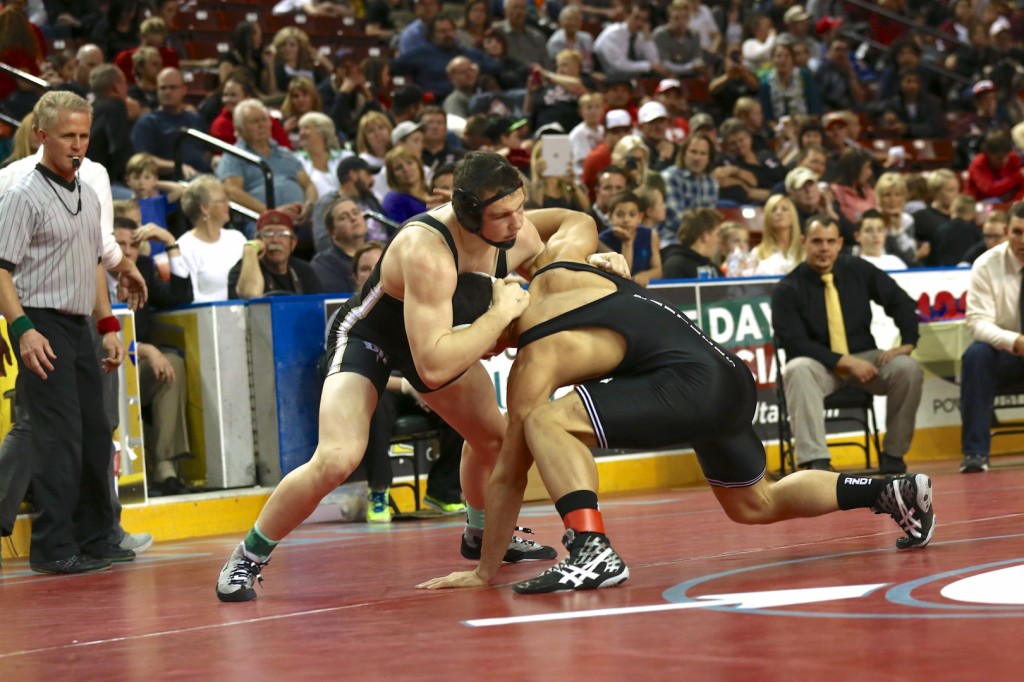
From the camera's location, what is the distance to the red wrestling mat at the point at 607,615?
3803 mm

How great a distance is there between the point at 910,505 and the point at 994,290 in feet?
16.7

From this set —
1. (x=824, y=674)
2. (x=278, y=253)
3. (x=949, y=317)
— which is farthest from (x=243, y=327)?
(x=824, y=674)

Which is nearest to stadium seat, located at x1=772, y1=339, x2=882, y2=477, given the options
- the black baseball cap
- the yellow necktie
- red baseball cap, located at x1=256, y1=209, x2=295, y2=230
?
the yellow necktie

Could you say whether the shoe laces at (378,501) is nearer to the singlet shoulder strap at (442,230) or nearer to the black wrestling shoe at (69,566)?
the black wrestling shoe at (69,566)

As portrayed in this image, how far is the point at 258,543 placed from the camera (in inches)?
225

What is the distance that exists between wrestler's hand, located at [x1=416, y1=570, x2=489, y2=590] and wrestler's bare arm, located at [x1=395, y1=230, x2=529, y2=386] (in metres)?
0.72

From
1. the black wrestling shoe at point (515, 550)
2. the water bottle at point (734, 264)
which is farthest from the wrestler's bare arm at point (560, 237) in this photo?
the water bottle at point (734, 264)

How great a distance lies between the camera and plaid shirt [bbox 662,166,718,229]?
1322 cm

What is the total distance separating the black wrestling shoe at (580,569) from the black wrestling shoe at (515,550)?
1.20 m

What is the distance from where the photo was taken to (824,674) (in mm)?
3496

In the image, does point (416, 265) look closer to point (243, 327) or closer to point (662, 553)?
point (662, 553)

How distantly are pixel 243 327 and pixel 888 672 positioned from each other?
654 cm

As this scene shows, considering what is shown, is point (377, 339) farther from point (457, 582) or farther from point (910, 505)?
point (910, 505)

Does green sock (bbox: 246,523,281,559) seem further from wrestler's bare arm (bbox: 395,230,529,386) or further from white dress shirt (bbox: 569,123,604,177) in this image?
white dress shirt (bbox: 569,123,604,177)
